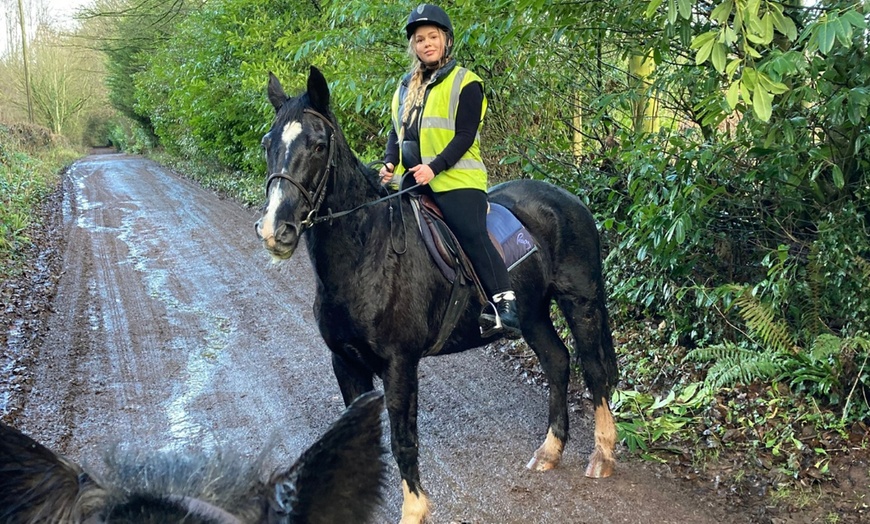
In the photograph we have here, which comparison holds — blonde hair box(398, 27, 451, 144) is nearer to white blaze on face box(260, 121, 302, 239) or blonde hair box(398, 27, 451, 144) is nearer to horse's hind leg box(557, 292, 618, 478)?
white blaze on face box(260, 121, 302, 239)

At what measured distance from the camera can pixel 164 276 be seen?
10.2 m

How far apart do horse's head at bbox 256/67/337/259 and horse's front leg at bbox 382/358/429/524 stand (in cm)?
103

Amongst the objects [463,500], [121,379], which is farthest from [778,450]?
[121,379]

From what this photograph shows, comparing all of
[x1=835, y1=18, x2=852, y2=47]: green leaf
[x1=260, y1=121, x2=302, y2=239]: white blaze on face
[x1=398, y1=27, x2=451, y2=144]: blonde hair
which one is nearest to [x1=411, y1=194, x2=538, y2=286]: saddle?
[x1=398, y1=27, x2=451, y2=144]: blonde hair

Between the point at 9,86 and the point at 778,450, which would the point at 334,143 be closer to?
the point at 778,450

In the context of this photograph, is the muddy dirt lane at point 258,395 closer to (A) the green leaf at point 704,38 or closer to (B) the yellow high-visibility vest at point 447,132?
(B) the yellow high-visibility vest at point 447,132

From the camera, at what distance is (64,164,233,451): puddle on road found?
5.33 metres

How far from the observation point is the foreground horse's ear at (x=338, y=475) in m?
0.93

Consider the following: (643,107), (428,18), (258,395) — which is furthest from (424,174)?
(643,107)

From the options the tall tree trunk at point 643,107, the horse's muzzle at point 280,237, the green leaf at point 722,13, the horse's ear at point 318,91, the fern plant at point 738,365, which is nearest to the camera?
the green leaf at point 722,13

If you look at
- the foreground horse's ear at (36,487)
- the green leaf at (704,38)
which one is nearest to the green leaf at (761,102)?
the green leaf at (704,38)

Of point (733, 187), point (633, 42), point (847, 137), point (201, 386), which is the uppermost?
point (633, 42)

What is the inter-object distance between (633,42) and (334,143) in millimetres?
3368

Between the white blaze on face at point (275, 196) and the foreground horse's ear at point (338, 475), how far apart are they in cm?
253
